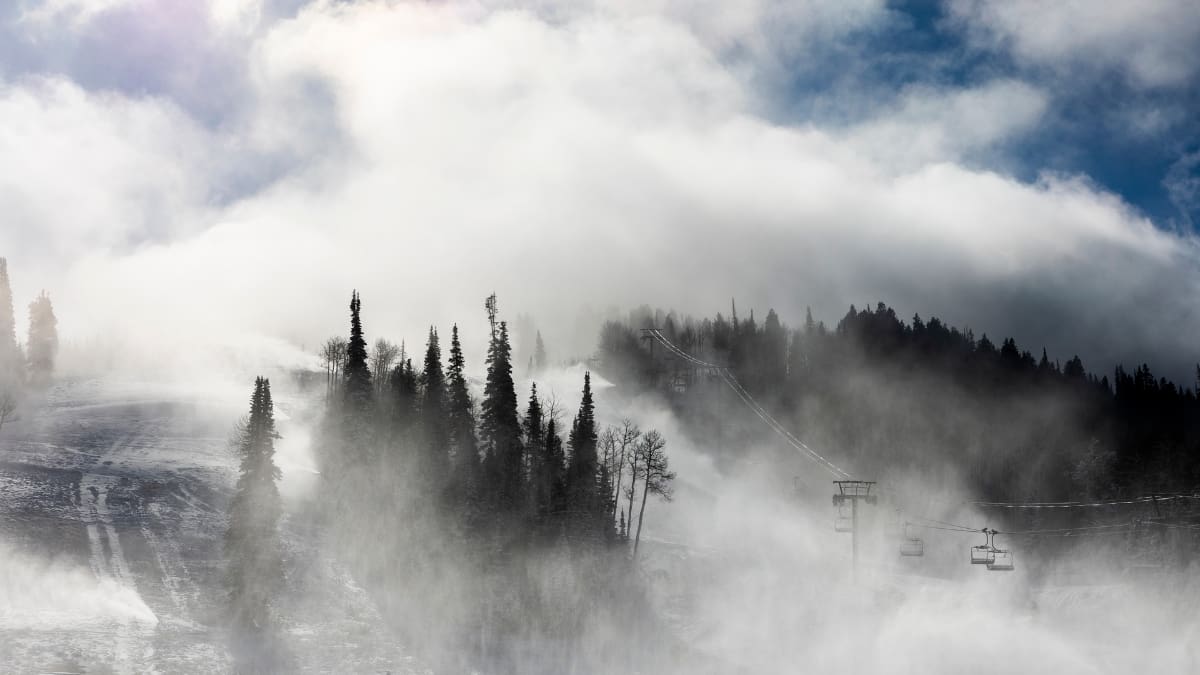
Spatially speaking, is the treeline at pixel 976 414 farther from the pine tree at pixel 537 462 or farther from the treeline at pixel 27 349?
Answer: the treeline at pixel 27 349

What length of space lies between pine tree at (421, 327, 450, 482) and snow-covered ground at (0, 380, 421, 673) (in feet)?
39.9

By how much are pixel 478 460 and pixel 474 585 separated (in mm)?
12957

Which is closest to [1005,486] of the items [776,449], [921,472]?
[921,472]

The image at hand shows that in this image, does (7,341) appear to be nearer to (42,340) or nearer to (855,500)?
(42,340)

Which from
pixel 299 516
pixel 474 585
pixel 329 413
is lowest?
Answer: pixel 474 585

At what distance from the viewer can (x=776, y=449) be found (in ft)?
488

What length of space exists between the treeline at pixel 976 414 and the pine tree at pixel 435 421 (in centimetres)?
6013

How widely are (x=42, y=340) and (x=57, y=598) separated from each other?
79.5 metres

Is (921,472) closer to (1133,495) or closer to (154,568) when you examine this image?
(1133,495)

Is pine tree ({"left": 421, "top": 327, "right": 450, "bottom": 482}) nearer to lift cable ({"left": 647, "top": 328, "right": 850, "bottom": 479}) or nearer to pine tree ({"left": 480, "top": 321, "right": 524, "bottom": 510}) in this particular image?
pine tree ({"left": 480, "top": 321, "right": 524, "bottom": 510})

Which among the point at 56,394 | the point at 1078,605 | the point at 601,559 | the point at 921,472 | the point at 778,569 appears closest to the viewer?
the point at 601,559

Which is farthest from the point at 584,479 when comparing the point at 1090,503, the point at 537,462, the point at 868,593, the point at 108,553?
the point at 1090,503

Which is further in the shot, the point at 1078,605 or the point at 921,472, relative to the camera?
the point at 921,472

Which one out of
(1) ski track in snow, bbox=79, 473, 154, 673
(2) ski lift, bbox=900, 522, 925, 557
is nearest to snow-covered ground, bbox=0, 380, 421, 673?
(1) ski track in snow, bbox=79, 473, 154, 673
